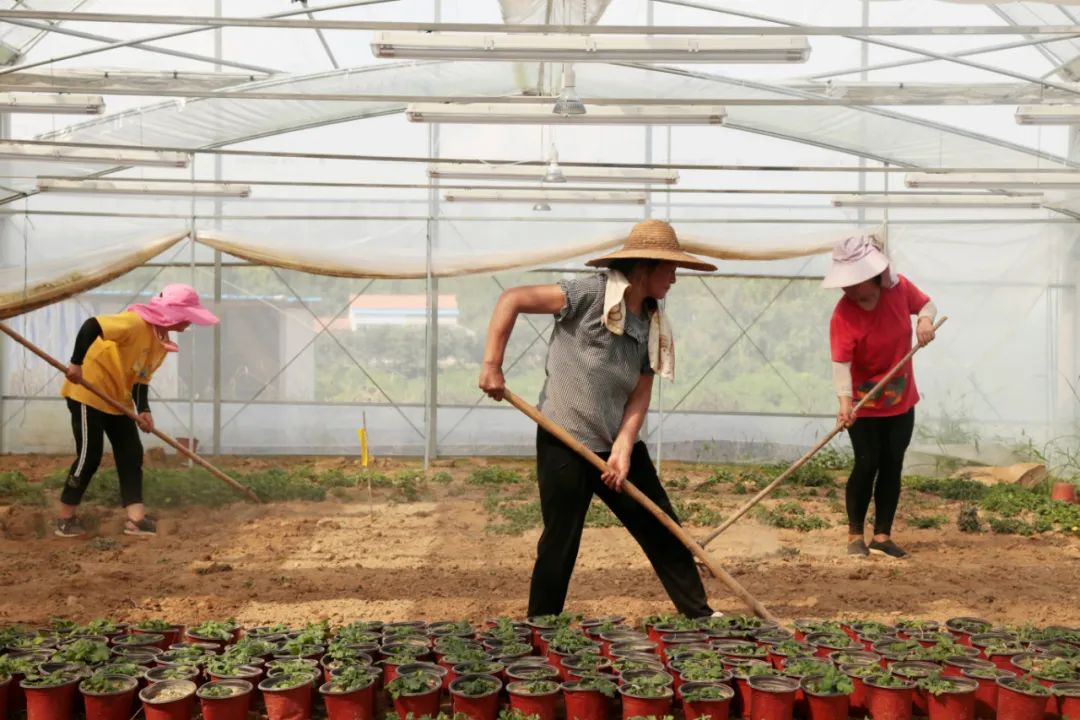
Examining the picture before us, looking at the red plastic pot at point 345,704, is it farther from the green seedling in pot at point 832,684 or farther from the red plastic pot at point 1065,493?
the red plastic pot at point 1065,493

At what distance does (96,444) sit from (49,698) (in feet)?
12.7

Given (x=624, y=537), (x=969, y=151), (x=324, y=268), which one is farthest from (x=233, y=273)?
(x=969, y=151)

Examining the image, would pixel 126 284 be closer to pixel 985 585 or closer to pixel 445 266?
pixel 445 266

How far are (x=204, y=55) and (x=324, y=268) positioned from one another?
287 cm

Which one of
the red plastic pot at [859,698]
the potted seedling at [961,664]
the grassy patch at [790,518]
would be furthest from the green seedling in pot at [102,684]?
the grassy patch at [790,518]

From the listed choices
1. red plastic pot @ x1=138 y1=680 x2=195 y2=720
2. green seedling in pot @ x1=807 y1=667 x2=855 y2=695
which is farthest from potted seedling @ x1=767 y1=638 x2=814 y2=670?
red plastic pot @ x1=138 y1=680 x2=195 y2=720

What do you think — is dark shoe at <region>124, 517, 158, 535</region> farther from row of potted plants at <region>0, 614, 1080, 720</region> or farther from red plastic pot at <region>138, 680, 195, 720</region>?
red plastic pot at <region>138, 680, 195, 720</region>

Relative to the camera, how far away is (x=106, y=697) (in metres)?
3.49

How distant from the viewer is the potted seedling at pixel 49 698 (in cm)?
351

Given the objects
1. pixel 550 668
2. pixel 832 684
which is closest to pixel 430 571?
pixel 550 668

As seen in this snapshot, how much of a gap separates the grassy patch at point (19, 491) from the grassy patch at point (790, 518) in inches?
216

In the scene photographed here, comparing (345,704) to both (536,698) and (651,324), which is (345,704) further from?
(651,324)

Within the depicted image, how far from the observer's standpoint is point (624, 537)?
7.59m

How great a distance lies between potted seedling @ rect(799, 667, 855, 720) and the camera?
139 inches
